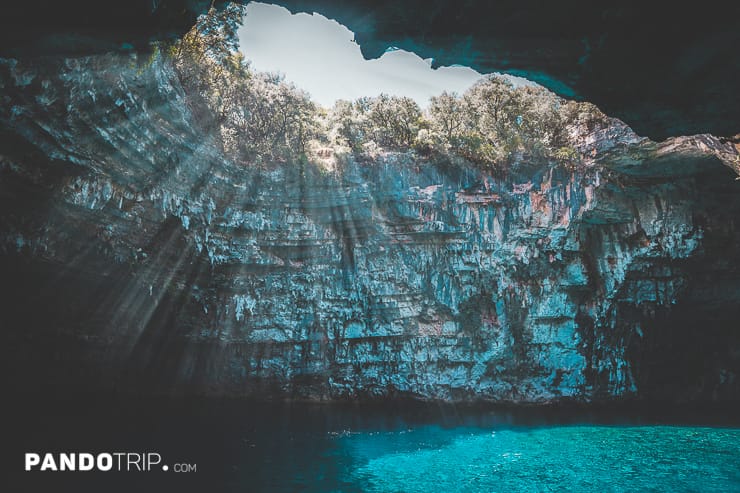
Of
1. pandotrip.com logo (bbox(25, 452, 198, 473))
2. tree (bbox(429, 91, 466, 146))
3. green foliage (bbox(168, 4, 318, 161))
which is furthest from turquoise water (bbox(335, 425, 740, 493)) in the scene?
tree (bbox(429, 91, 466, 146))

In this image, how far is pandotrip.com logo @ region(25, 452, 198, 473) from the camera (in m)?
12.5

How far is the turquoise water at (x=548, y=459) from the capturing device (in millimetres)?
13312

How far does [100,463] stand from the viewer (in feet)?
43.0

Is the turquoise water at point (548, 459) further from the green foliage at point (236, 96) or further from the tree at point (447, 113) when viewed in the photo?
the tree at point (447, 113)

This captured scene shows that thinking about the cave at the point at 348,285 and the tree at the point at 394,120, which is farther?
the tree at the point at 394,120

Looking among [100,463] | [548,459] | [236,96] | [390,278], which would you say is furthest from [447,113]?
[100,463]

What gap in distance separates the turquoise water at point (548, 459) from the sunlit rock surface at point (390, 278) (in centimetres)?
451

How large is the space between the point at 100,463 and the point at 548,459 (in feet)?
56.5

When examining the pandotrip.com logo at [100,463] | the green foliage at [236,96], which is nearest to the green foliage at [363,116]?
the green foliage at [236,96]

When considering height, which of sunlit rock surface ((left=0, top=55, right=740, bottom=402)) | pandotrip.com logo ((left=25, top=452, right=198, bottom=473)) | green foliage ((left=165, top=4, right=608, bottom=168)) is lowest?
pandotrip.com logo ((left=25, top=452, right=198, bottom=473))

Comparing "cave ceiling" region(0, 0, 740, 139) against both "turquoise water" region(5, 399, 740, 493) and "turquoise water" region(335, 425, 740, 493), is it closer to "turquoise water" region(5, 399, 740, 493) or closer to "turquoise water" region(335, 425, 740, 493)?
"turquoise water" region(5, 399, 740, 493)

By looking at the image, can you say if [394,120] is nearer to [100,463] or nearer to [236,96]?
[236,96]


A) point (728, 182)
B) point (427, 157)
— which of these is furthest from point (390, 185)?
point (728, 182)

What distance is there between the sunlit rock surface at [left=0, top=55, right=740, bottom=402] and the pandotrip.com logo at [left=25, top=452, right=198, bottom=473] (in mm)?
8400
